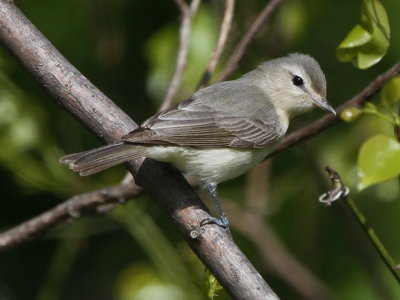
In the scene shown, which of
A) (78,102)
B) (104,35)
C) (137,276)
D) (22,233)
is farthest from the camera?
(104,35)

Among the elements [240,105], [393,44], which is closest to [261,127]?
[240,105]

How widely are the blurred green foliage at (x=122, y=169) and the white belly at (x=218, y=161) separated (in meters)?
0.40

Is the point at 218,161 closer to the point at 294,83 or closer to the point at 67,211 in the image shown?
the point at 67,211

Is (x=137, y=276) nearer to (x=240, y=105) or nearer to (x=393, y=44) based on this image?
(x=240, y=105)

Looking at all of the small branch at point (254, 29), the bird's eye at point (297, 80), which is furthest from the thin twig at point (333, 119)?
the bird's eye at point (297, 80)

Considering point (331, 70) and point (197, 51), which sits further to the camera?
point (331, 70)

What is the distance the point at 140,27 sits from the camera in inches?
154

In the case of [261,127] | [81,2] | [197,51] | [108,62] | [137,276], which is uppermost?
[81,2]

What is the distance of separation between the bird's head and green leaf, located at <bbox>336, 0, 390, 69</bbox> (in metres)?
1.26

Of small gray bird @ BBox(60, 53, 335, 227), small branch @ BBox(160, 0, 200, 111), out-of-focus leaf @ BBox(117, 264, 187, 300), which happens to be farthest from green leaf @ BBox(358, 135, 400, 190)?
out-of-focus leaf @ BBox(117, 264, 187, 300)

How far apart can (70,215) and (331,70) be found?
167 centimetres

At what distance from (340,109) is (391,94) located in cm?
84

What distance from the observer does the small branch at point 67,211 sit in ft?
9.98

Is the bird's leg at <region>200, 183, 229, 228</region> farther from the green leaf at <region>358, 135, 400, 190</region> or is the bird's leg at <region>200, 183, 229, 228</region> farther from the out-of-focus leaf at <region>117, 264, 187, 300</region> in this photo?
the green leaf at <region>358, 135, 400, 190</region>
